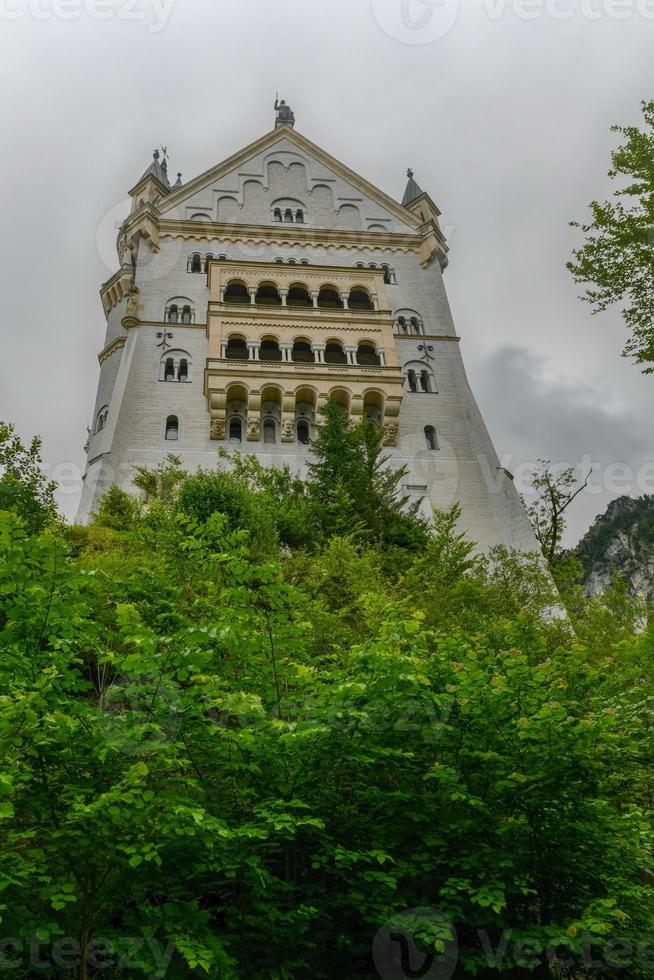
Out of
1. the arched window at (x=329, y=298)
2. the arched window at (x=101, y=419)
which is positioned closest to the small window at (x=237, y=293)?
the arched window at (x=329, y=298)

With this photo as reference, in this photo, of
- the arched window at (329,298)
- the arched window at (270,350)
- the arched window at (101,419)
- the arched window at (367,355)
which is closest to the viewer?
the arched window at (101,419)

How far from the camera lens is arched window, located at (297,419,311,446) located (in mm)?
33156

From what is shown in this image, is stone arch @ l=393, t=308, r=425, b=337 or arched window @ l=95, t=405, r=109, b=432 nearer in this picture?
arched window @ l=95, t=405, r=109, b=432

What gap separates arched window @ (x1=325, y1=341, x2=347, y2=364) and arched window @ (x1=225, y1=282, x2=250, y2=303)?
5.03 metres

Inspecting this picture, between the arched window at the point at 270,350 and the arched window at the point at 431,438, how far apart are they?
7.66 meters

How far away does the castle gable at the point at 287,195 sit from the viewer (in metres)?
41.0

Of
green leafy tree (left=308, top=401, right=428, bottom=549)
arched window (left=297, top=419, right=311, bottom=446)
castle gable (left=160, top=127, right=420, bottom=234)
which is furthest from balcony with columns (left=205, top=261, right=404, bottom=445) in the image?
green leafy tree (left=308, top=401, right=428, bottom=549)

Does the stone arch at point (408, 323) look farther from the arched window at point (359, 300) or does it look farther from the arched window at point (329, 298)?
the arched window at point (329, 298)

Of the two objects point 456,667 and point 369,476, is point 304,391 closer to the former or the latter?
point 369,476

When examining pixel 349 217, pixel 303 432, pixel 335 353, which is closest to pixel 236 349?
pixel 335 353

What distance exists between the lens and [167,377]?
34.2 metres

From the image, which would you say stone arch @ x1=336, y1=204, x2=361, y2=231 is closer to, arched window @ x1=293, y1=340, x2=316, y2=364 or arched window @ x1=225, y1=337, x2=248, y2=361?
arched window @ x1=293, y1=340, x2=316, y2=364

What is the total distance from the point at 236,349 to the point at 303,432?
Answer: 5.33 metres

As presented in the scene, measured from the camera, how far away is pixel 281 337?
114 ft
